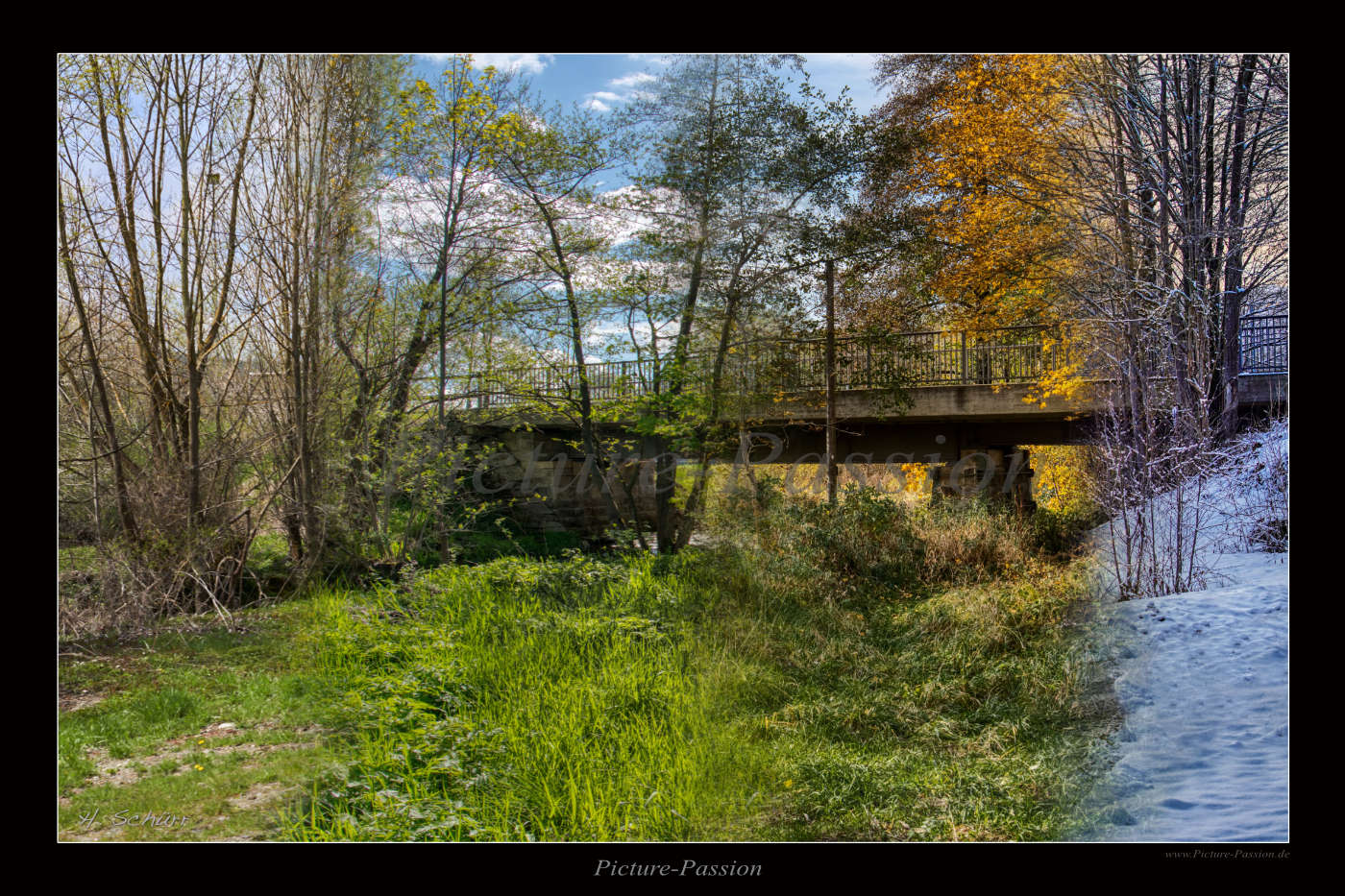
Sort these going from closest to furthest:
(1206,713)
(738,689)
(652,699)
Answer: (1206,713), (652,699), (738,689)

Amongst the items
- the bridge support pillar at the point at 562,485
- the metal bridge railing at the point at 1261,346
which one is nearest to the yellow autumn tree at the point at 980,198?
the metal bridge railing at the point at 1261,346

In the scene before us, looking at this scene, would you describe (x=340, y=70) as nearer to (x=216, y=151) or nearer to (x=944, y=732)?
(x=216, y=151)

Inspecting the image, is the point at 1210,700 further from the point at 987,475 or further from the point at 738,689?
the point at 738,689

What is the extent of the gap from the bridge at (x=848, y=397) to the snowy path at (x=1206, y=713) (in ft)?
2.67

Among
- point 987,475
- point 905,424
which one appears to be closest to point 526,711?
point 905,424

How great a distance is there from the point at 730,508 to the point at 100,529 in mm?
2688

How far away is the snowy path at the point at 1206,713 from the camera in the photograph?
90.1 inches

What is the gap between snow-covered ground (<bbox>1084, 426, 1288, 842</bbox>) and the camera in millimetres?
2293

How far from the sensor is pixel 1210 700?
8.50 feet

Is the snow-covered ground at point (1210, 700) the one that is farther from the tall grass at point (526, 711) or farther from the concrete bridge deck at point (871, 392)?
the tall grass at point (526, 711)

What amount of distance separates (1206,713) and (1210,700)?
62mm

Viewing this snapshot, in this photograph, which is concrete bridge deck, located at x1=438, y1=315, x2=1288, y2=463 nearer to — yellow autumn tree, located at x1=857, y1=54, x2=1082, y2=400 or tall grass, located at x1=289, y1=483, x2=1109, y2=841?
yellow autumn tree, located at x1=857, y1=54, x2=1082, y2=400

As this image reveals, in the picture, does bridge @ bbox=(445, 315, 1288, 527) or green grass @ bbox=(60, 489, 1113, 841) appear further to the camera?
bridge @ bbox=(445, 315, 1288, 527)

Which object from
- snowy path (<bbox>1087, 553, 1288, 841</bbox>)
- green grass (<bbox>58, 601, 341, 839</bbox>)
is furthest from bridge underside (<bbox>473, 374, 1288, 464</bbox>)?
green grass (<bbox>58, 601, 341, 839</bbox>)
